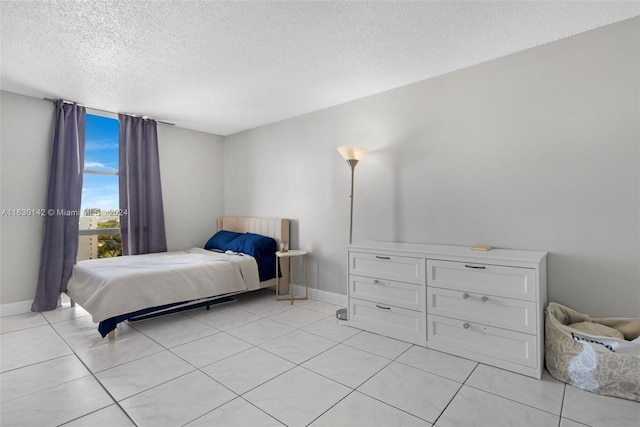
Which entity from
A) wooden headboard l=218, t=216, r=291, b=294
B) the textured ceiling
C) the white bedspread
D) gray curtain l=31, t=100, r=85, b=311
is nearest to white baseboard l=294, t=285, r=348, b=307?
wooden headboard l=218, t=216, r=291, b=294

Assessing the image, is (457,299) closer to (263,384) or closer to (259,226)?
(263,384)

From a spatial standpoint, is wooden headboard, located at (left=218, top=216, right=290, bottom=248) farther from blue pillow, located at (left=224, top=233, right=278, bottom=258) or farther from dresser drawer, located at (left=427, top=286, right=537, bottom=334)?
dresser drawer, located at (left=427, top=286, right=537, bottom=334)

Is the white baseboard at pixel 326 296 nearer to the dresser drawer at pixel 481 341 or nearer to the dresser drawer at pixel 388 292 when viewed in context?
the dresser drawer at pixel 388 292

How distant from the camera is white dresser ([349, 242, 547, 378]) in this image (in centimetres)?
209

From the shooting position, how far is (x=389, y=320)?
108 inches

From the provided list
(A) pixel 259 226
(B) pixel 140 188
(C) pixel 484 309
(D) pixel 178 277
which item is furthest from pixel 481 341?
(B) pixel 140 188

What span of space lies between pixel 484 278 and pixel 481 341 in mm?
452

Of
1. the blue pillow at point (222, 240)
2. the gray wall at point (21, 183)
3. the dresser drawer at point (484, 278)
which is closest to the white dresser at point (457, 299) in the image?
the dresser drawer at point (484, 278)

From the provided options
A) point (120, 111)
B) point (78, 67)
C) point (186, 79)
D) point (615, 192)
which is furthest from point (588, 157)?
point (120, 111)

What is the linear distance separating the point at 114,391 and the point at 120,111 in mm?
A: 3439

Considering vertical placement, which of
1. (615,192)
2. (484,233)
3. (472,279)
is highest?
(615,192)

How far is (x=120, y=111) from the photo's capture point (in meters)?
4.04

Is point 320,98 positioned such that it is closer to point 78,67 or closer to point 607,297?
point 78,67

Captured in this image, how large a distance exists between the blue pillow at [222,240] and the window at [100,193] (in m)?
1.16
